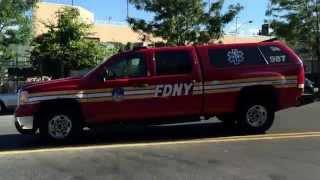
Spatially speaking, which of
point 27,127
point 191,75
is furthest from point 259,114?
point 27,127

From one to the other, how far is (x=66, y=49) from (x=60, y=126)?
26.6 m

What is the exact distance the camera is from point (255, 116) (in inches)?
578

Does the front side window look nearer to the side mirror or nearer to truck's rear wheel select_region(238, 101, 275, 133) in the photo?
the side mirror

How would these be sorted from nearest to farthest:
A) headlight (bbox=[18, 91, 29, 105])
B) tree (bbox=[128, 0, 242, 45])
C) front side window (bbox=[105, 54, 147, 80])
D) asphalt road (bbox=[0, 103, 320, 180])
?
asphalt road (bbox=[0, 103, 320, 180]) → headlight (bbox=[18, 91, 29, 105]) → front side window (bbox=[105, 54, 147, 80]) → tree (bbox=[128, 0, 242, 45])

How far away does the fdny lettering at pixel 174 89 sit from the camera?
13945 mm

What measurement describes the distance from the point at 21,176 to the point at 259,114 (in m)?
6.10

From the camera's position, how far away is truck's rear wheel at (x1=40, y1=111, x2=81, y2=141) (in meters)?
13.7

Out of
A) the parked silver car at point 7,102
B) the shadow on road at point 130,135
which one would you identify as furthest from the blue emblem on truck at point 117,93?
the parked silver car at point 7,102

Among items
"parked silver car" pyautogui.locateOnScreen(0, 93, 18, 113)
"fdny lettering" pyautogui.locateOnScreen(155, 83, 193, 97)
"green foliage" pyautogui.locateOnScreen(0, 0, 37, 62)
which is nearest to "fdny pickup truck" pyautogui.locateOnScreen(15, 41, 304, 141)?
"fdny lettering" pyautogui.locateOnScreen(155, 83, 193, 97)

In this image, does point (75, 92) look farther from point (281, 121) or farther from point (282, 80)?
point (281, 121)

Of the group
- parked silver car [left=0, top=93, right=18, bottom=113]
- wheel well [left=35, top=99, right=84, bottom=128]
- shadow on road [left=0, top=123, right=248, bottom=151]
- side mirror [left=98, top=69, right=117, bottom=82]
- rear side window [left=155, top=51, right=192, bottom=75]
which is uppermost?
rear side window [left=155, top=51, right=192, bottom=75]

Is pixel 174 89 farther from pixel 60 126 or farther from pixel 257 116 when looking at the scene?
pixel 60 126

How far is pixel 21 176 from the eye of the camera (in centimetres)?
1020

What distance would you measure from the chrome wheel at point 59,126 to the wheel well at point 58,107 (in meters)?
0.17
